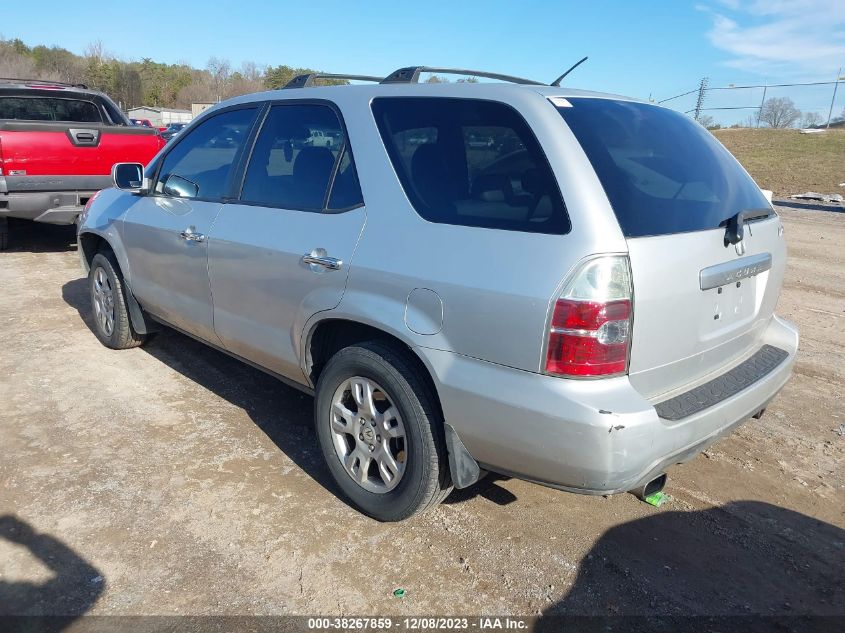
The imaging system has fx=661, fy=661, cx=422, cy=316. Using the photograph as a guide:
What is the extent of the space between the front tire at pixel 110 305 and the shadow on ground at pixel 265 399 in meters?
0.22

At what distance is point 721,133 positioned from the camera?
38.7 metres

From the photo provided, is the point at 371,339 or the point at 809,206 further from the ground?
the point at 371,339

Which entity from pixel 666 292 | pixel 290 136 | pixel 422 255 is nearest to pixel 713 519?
pixel 666 292

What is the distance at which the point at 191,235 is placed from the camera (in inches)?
150

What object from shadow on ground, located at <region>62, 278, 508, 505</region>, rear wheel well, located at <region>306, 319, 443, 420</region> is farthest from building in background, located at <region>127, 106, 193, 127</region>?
rear wheel well, located at <region>306, 319, 443, 420</region>

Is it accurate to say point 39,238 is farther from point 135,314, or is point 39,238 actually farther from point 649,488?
point 649,488

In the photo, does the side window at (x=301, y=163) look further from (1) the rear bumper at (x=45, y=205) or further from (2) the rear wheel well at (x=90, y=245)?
(1) the rear bumper at (x=45, y=205)

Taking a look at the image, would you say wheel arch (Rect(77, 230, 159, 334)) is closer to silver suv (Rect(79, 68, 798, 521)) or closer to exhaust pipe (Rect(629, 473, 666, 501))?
silver suv (Rect(79, 68, 798, 521))

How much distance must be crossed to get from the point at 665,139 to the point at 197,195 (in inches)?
104

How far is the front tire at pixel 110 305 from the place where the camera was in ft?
15.9

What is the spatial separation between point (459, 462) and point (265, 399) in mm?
2049

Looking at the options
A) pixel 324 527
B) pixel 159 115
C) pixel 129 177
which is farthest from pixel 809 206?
pixel 159 115

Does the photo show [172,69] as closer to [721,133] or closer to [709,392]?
[721,133]

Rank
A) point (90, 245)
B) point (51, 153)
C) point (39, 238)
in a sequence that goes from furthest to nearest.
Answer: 1. point (39, 238)
2. point (51, 153)
3. point (90, 245)
